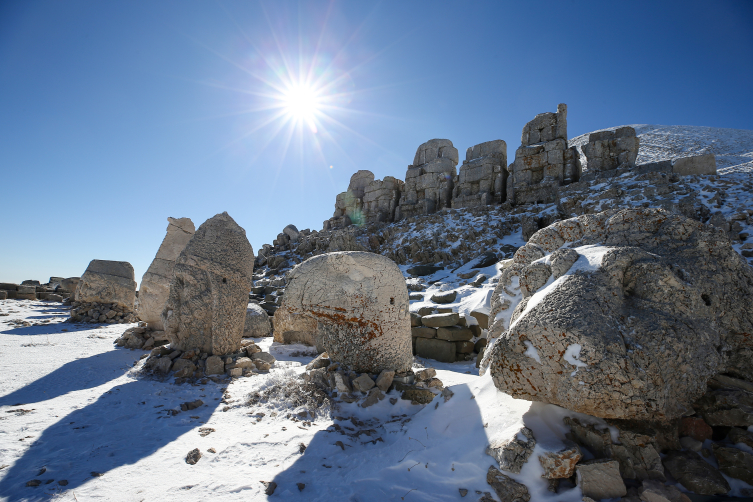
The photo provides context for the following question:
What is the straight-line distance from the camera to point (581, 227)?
225cm

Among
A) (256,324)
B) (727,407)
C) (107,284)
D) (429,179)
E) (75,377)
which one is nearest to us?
(727,407)

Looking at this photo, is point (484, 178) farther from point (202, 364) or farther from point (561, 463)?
point (561, 463)

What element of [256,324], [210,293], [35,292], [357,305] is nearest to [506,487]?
[357,305]

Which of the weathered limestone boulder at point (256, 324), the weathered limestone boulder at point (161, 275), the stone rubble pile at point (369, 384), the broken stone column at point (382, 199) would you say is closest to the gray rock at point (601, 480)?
the stone rubble pile at point (369, 384)

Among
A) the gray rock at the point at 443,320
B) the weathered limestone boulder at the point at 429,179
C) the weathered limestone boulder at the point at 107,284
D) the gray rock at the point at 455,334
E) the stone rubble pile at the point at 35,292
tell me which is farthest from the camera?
the weathered limestone boulder at the point at 429,179

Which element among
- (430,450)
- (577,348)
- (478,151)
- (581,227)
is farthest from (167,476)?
(478,151)

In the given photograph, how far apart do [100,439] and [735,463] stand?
149 inches

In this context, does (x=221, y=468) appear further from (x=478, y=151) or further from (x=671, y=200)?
(x=478, y=151)

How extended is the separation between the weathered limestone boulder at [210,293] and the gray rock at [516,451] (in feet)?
12.3

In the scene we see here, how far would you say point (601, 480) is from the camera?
1.44m

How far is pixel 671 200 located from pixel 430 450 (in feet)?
34.4

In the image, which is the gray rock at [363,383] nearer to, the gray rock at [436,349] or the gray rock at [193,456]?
the gray rock at [193,456]

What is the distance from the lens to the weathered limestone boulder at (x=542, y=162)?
13352 millimetres

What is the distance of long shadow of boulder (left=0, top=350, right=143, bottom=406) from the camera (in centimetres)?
342
